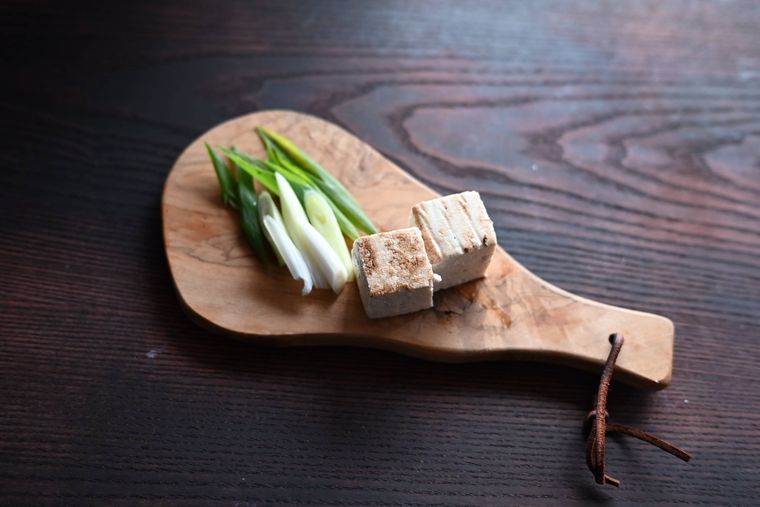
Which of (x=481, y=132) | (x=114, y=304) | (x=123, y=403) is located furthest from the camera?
(x=481, y=132)

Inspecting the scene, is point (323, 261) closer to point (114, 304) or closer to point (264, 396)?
point (264, 396)

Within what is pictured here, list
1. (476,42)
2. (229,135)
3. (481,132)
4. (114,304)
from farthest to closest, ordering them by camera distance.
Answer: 1. (476,42)
2. (481,132)
3. (229,135)
4. (114,304)

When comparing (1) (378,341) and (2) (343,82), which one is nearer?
(1) (378,341)

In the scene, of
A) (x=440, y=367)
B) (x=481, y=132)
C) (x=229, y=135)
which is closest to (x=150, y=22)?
(x=229, y=135)

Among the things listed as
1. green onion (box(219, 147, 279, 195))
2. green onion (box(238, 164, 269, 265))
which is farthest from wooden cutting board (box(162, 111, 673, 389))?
green onion (box(219, 147, 279, 195))

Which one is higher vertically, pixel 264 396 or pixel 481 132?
pixel 481 132

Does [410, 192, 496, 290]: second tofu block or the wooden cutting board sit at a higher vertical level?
[410, 192, 496, 290]: second tofu block

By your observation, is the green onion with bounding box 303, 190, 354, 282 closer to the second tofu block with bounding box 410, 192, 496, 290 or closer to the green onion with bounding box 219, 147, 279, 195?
the green onion with bounding box 219, 147, 279, 195

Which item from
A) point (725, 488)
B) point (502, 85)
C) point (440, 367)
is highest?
point (502, 85)
